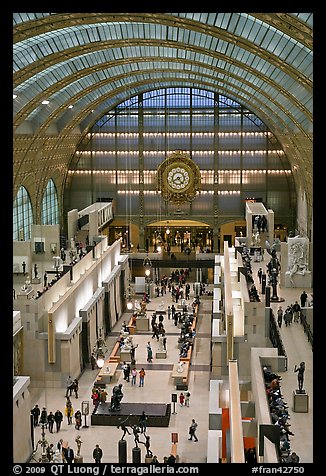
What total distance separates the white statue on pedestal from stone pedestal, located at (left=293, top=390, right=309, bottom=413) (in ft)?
53.9

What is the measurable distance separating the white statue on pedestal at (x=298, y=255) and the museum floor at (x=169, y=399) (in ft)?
3.26

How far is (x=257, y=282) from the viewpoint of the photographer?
130 ft

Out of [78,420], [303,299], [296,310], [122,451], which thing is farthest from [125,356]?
[122,451]

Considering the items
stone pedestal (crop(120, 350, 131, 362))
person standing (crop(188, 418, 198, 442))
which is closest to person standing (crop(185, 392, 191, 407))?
person standing (crop(188, 418, 198, 442))

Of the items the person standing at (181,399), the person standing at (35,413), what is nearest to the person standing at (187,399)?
the person standing at (181,399)

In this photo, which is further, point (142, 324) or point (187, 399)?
point (142, 324)

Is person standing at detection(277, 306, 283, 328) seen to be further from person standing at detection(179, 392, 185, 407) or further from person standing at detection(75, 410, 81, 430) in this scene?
person standing at detection(75, 410, 81, 430)

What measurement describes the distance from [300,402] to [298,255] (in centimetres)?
1673

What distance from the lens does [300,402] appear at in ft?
76.5

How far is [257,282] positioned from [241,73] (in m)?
12.9

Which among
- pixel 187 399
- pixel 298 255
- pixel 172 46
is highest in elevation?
pixel 172 46

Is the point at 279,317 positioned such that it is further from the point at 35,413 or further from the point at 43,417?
the point at 35,413

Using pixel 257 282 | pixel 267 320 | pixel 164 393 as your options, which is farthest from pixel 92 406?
pixel 257 282
